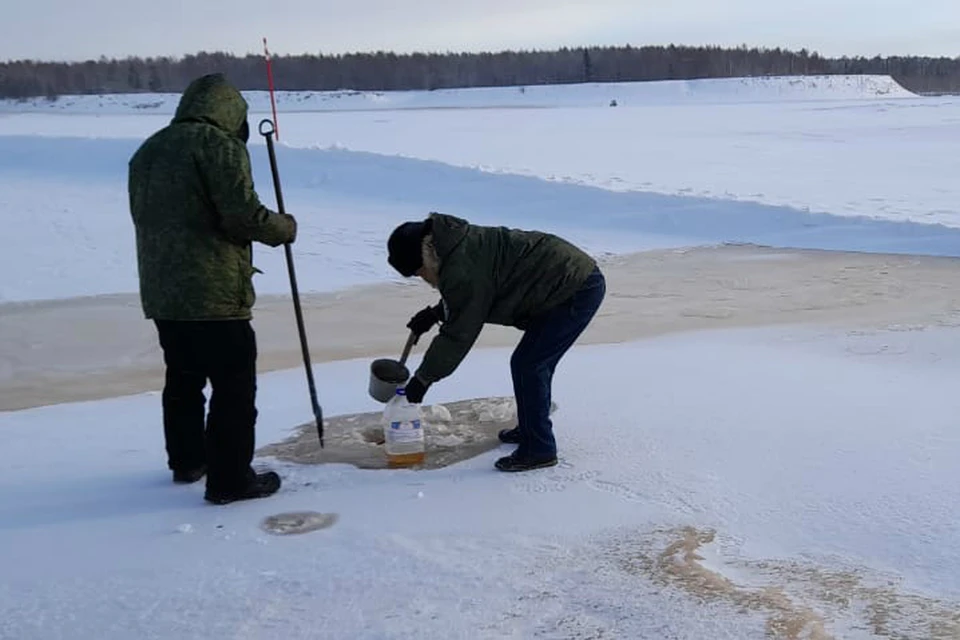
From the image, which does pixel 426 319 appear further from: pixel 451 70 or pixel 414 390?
pixel 451 70

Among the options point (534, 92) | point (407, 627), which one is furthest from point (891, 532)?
point (534, 92)

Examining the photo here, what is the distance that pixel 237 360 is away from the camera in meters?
3.92

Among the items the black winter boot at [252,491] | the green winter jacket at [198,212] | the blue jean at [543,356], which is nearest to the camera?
the green winter jacket at [198,212]

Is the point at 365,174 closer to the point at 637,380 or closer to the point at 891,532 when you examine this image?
the point at 637,380

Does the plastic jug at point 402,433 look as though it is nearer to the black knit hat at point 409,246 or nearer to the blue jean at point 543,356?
the blue jean at point 543,356

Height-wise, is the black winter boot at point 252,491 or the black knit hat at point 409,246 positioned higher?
the black knit hat at point 409,246

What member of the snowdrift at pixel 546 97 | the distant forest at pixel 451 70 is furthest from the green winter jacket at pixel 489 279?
Result: the distant forest at pixel 451 70

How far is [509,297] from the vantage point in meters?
4.12

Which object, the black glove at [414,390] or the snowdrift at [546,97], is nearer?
the black glove at [414,390]

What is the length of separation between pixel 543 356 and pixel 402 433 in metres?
0.67

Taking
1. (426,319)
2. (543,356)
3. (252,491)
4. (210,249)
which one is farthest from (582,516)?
(210,249)

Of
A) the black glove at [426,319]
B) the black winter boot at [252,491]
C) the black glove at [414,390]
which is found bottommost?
the black winter boot at [252,491]

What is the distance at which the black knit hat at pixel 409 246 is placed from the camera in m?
3.91

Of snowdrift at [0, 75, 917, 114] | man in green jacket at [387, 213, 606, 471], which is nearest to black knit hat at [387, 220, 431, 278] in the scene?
man in green jacket at [387, 213, 606, 471]
